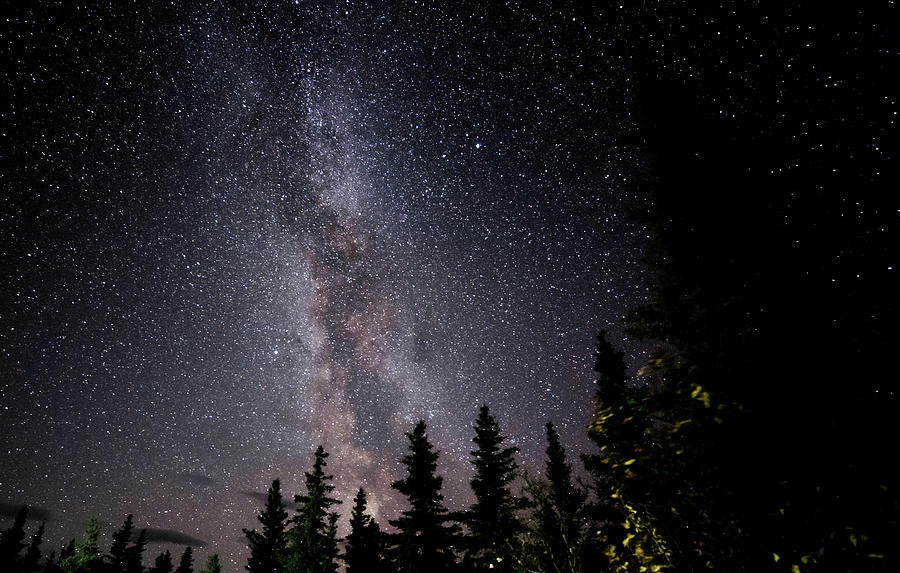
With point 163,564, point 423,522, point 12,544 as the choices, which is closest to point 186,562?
point 163,564

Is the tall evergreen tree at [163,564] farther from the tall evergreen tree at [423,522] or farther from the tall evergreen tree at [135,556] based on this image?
the tall evergreen tree at [423,522]

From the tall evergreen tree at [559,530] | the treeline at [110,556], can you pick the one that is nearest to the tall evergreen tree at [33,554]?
the treeline at [110,556]

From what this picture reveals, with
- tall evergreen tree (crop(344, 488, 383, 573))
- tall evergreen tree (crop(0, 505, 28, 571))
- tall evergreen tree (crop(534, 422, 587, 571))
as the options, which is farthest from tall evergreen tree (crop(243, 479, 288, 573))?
tall evergreen tree (crop(0, 505, 28, 571))

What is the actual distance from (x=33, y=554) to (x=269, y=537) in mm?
54086

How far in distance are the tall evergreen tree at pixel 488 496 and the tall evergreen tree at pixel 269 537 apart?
14466 millimetres

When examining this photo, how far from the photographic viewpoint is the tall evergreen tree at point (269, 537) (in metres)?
25.2

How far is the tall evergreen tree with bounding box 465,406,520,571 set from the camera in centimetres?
1670

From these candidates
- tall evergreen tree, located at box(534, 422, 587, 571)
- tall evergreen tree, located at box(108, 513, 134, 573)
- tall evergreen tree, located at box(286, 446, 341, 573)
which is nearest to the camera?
tall evergreen tree, located at box(534, 422, 587, 571)

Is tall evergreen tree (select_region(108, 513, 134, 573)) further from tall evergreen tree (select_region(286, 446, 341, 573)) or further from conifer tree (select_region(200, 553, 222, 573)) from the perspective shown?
tall evergreen tree (select_region(286, 446, 341, 573))

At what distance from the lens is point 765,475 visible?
415cm

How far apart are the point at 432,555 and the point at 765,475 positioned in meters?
16.6

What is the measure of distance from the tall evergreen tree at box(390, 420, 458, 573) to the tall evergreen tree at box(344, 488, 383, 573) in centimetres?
423

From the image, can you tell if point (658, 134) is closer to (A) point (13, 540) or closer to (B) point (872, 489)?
(B) point (872, 489)

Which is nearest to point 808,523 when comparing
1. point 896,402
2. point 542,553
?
point 896,402
